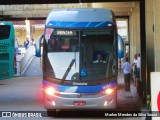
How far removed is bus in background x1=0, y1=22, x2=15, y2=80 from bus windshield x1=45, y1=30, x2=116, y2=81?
1554 centimetres

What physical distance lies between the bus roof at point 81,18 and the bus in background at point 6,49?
49.6 feet

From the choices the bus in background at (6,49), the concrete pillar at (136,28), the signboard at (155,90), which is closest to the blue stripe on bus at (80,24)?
the signboard at (155,90)

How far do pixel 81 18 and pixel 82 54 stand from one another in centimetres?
123

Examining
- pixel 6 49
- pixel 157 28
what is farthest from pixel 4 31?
pixel 157 28

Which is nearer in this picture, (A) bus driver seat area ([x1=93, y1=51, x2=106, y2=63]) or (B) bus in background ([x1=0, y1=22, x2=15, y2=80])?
(A) bus driver seat area ([x1=93, y1=51, x2=106, y2=63])

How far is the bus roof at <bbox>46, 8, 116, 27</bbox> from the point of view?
14.7 m

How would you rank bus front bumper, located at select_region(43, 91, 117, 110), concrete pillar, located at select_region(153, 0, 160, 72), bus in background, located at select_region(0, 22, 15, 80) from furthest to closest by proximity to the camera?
1. bus in background, located at select_region(0, 22, 15, 80)
2. concrete pillar, located at select_region(153, 0, 160, 72)
3. bus front bumper, located at select_region(43, 91, 117, 110)

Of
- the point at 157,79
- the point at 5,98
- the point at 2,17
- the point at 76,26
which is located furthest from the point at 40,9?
the point at 157,79

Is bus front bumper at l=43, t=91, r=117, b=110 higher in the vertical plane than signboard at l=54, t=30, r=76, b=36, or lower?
lower

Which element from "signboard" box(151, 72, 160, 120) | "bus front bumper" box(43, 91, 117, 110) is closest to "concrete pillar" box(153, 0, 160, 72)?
"bus front bumper" box(43, 91, 117, 110)

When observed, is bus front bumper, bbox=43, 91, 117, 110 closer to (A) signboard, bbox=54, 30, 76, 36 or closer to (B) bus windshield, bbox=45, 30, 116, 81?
(B) bus windshield, bbox=45, 30, 116, 81

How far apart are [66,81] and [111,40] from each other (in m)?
1.96

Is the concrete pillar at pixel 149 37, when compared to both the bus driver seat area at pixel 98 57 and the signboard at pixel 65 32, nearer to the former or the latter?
the bus driver seat area at pixel 98 57

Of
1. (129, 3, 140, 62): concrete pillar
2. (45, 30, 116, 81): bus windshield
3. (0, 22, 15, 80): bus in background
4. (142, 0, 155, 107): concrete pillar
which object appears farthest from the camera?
(0, 22, 15, 80): bus in background
